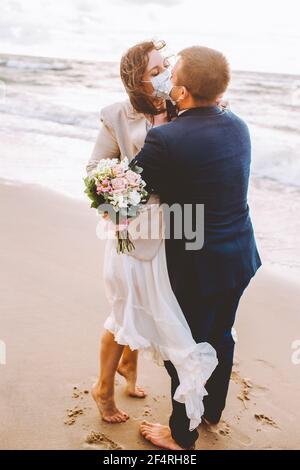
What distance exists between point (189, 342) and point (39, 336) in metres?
1.48

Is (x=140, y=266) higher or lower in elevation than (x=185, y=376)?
higher

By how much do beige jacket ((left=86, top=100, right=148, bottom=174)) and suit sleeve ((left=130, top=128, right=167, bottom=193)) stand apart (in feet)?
0.79

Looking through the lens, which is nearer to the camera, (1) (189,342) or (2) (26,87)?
(1) (189,342)

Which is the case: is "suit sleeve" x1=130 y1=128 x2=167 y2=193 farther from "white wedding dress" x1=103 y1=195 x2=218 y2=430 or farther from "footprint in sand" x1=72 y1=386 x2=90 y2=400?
"footprint in sand" x1=72 y1=386 x2=90 y2=400

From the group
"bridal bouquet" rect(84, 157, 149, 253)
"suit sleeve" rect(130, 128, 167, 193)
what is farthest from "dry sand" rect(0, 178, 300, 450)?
"suit sleeve" rect(130, 128, 167, 193)

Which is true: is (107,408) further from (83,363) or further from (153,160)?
(153,160)

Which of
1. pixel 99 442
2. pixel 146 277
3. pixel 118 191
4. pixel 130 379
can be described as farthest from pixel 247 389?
pixel 118 191

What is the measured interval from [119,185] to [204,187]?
1.26 feet

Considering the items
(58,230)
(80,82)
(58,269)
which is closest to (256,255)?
(58,269)

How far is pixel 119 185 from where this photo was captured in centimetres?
257

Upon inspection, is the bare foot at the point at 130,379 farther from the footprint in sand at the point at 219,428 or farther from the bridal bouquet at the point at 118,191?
the bridal bouquet at the point at 118,191

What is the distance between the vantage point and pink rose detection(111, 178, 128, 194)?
256 cm

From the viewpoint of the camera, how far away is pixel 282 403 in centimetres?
355
